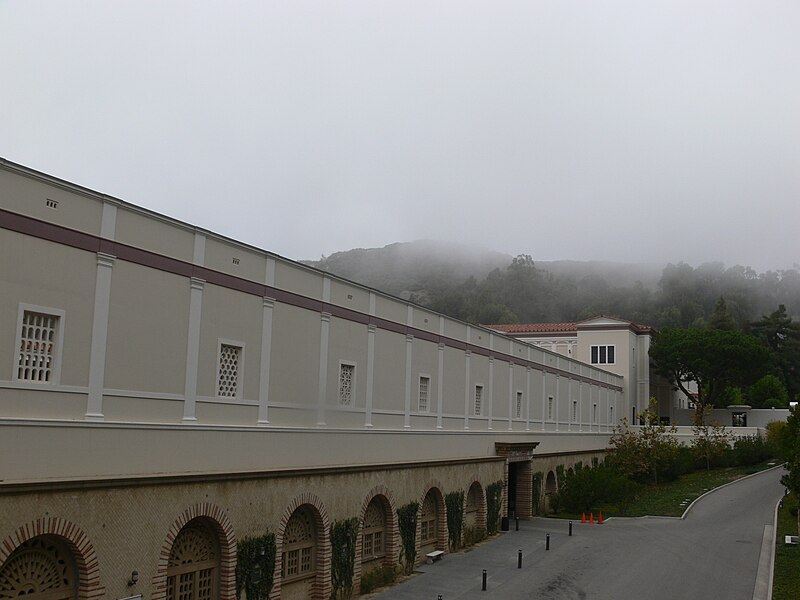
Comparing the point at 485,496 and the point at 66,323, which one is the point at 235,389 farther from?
the point at 485,496

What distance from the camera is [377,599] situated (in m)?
20.6

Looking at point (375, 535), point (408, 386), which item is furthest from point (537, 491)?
point (375, 535)

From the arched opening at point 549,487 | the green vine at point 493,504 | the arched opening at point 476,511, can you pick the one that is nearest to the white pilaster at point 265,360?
the arched opening at point 476,511

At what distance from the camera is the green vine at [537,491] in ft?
121

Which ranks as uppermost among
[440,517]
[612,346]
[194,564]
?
[612,346]

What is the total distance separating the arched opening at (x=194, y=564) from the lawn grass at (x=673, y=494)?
83.6ft

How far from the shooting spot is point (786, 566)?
76.3ft

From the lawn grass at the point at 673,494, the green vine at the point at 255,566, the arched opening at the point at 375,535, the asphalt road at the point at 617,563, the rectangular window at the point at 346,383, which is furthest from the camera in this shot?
the lawn grass at the point at 673,494

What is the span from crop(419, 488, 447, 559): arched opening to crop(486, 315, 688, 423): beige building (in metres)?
33.3

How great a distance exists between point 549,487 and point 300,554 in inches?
922

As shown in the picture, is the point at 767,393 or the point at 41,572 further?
the point at 767,393

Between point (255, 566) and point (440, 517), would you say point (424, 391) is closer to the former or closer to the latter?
point (440, 517)

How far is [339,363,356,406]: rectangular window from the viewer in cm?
2188

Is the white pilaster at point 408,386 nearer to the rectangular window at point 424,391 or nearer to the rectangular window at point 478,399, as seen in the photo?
the rectangular window at point 424,391
